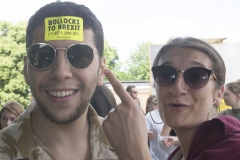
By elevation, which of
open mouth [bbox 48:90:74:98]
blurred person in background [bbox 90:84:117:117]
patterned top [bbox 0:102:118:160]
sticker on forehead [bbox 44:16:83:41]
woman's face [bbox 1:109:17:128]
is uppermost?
sticker on forehead [bbox 44:16:83:41]

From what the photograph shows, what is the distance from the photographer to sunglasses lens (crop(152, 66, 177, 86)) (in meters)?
2.09

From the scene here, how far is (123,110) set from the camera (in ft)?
5.80

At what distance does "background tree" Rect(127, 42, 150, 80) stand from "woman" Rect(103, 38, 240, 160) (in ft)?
155

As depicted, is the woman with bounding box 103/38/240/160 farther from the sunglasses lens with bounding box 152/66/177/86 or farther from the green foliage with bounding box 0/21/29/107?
the green foliage with bounding box 0/21/29/107

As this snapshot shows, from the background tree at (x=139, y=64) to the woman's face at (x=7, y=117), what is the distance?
44938 millimetres

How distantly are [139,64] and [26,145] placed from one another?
55401 millimetres

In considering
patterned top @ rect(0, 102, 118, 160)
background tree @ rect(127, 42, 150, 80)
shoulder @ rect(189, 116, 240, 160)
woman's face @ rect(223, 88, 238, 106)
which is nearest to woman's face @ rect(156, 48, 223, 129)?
shoulder @ rect(189, 116, 240, 160)

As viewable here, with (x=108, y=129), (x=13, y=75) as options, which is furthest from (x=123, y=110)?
(x=13, y=75)

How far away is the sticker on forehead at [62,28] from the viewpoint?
178cm

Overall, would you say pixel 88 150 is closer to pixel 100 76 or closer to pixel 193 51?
pixel 100 76

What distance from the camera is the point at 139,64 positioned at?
187 feet

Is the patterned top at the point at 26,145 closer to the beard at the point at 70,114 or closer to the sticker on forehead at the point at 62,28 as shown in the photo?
the beard at the point at 70,114

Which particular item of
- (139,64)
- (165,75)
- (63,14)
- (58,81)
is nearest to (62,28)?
(63,14)

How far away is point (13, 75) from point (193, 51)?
2422cm
